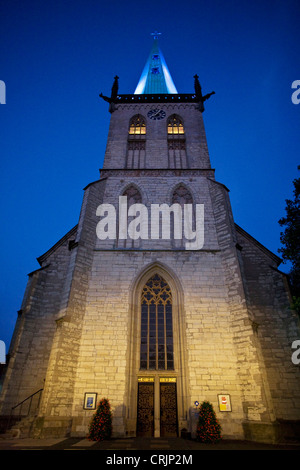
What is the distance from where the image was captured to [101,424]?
325 inches

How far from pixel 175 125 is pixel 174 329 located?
1510 centimetres

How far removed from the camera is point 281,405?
9.71 metres

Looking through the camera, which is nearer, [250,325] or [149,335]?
[250,325]

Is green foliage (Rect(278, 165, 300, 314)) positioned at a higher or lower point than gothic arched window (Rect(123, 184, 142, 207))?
lower

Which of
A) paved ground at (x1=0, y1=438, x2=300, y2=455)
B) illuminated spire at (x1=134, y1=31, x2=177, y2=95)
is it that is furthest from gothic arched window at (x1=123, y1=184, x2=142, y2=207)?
illuminated spire at (x1=134, y1=31, x2=177, y2=95)

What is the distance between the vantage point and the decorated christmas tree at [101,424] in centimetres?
812

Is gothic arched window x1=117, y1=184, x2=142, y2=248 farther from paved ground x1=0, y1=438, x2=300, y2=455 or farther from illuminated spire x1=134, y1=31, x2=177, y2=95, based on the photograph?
illuminated spire x1=134, y1=31, x2=177, y2=95

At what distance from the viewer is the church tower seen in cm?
909

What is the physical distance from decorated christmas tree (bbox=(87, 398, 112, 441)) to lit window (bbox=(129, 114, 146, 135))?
16.9 m

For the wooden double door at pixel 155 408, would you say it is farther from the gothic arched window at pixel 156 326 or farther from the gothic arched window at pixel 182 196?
the gothic arched window at pixel 182 196

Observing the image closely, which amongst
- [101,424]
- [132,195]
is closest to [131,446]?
[101,424]
